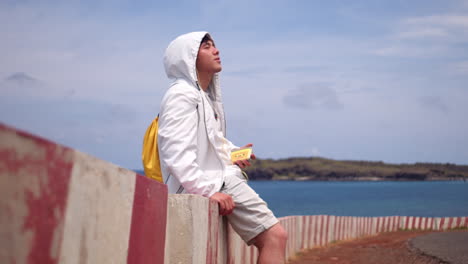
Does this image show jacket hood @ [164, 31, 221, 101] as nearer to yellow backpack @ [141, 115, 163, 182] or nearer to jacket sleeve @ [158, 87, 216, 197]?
A: jacket sleeve @ [158, 87, 216, 197]

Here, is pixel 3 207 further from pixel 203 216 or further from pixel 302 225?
pixel 302 225

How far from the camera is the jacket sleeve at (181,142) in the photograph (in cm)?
332

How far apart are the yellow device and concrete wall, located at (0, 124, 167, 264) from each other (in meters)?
1.64

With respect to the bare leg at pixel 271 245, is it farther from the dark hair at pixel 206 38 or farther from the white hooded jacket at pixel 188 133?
the dark hair at pixel 206 38

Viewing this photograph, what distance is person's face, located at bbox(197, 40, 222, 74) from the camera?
3898 mm

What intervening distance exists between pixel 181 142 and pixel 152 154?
0.32 m

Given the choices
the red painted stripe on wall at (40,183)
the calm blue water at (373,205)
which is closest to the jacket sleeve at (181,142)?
the red painted stripe on wall at (40,183)

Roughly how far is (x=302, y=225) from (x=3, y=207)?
11212mm

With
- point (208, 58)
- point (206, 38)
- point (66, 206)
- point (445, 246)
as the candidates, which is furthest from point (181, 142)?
point (445, 246)

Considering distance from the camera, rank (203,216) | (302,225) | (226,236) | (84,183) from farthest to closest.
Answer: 1. (302,225)
2. (226,236)
3. (203,216)
4. (84,183)

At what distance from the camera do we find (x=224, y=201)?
11.7 feet

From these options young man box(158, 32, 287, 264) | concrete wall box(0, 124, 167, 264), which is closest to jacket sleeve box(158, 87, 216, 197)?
young man box(158, 32, 287, 264)

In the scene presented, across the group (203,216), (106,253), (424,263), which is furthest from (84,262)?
(424,263)

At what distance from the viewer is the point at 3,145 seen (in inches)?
47.4
